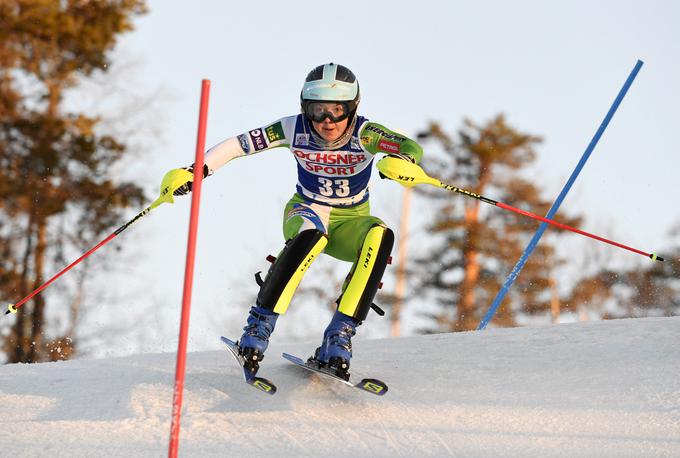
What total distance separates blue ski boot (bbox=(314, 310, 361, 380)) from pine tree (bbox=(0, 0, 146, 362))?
12.6 metres

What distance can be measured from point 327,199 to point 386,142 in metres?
0.46

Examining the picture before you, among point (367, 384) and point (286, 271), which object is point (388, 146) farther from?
point (367, 384)

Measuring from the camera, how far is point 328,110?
495 cm

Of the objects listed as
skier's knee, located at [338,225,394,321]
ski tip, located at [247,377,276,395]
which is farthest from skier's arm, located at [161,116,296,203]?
ski tip, located at [247,377,276,395]

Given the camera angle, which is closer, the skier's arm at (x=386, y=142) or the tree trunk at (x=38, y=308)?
the skier's arm at (x=386, y=142)

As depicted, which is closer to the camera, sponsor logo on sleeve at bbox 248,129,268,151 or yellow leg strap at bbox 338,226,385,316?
yellow leg strap at bbox 338,226,385,316

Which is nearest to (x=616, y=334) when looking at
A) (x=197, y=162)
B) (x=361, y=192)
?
(x=361, y=192)

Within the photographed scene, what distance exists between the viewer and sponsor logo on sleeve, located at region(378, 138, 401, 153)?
5.00m

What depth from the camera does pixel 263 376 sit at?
5176 millimetres

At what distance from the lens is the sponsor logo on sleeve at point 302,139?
5.13 meters

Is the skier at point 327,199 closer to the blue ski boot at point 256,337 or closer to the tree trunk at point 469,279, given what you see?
the blue ski boot at point 256,337

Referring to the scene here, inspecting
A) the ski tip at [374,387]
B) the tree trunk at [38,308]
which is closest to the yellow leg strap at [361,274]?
the ski tip at [374,387]

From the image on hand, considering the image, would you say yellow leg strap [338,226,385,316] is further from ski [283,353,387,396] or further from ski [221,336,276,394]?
ski [221,336,276,394]

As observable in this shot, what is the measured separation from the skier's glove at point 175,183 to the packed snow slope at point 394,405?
1.01 metres
